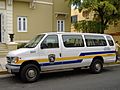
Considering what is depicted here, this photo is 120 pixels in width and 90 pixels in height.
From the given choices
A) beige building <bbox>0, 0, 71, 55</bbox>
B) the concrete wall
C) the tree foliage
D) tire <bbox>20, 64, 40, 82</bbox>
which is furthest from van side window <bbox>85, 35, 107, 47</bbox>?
the concrete wall

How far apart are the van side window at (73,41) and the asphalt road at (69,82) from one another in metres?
1.38

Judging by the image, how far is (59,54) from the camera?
1137 cm

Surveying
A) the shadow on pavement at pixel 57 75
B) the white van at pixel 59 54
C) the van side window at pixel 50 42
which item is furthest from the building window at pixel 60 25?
the van side window at pixel 50 42

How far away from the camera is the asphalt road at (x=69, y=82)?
9.59m

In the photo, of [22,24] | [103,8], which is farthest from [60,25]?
[103,8]

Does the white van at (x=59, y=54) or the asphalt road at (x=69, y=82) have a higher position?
the white van at (x=59, y=54)

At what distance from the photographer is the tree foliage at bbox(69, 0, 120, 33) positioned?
20.0 m

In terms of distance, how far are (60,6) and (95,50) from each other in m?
12.5

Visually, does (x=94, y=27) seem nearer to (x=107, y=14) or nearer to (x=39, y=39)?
(x=107, y=14)

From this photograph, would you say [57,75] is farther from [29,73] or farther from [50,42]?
Result: [29,73]

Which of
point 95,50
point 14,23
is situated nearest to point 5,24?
point 14,23

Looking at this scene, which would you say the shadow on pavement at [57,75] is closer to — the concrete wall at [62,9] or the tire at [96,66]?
the tire at [96,66]

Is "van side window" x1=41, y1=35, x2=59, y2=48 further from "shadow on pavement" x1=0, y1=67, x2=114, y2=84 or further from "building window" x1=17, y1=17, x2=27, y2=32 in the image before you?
"building window" x1=17, y1=17, x2=27, y2=32

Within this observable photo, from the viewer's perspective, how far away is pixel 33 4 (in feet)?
73.2
